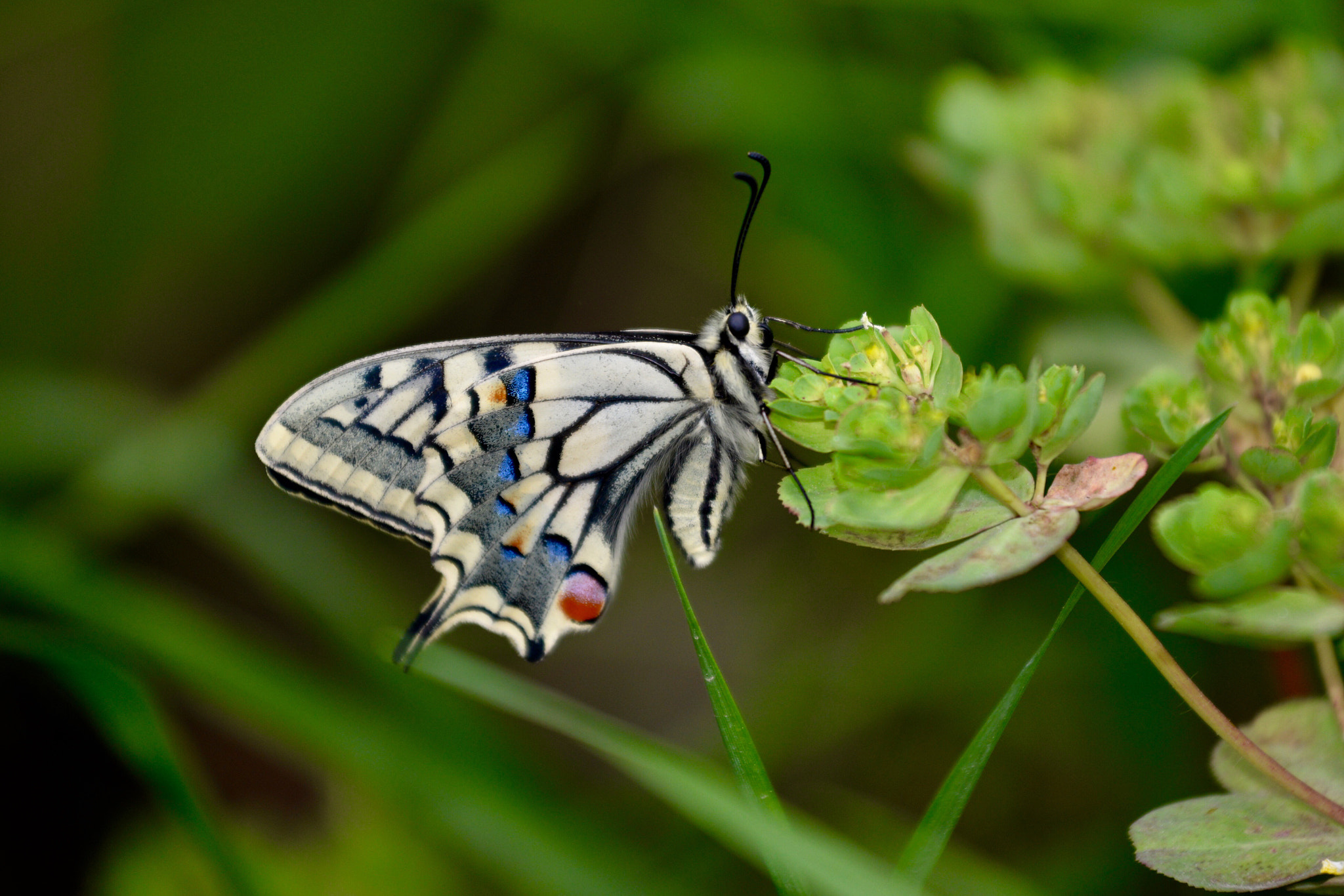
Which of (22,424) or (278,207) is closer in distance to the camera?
(22,424)

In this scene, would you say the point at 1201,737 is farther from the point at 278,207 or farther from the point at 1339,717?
the point at 278,207

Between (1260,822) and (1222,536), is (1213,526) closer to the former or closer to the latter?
(1222,536)

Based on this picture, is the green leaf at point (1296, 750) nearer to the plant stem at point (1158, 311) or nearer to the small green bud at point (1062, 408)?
the small green bud at point (1062, 408)

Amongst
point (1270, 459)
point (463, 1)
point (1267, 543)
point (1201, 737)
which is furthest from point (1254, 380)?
point (463, 1)

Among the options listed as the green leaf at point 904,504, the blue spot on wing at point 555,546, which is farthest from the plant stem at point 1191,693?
the blue spot on wing at point 555,546

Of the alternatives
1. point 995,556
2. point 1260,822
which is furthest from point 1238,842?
point 995,556

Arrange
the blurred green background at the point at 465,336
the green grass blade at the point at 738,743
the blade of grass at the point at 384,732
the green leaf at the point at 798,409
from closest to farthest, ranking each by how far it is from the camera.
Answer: the green grass blade at the point at 738,743 → the green leaf at the point at 798,409 → the blade of grass at the point at 384,732 → the blurred green background at the point at 465,336
